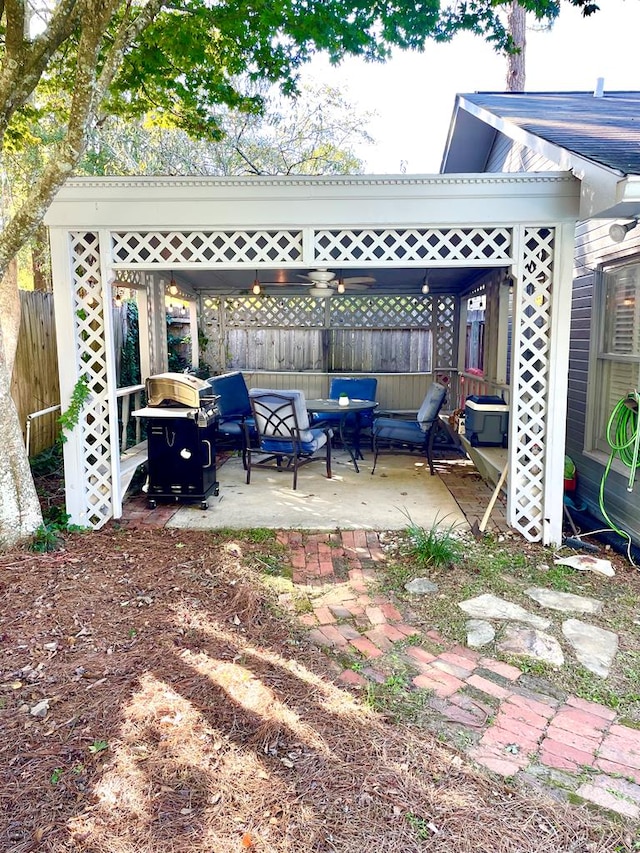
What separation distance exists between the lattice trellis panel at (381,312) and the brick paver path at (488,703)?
6160 millimetres

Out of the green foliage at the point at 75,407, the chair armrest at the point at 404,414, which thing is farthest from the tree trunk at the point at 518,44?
the green foliage at the point at 75,407

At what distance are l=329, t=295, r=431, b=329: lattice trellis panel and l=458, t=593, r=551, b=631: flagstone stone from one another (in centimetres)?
625

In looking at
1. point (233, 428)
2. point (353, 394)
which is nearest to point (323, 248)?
point (233, 428)

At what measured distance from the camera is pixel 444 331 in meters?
8.90

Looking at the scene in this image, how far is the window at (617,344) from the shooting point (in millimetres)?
4277

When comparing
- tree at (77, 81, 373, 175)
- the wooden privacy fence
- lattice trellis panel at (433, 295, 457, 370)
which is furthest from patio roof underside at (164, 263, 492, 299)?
tree at (77, 81, 373, 175)

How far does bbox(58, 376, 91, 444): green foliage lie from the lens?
14.0ft

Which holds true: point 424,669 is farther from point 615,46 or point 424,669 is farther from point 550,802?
point 615,46

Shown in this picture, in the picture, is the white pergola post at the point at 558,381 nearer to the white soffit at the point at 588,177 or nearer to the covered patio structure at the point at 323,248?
the covered patio structure at the point at 323,248

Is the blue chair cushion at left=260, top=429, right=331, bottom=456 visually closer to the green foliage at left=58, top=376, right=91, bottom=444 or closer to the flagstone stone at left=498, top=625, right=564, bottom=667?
the green foliage at left=58, top=376, right=91, bottom=444

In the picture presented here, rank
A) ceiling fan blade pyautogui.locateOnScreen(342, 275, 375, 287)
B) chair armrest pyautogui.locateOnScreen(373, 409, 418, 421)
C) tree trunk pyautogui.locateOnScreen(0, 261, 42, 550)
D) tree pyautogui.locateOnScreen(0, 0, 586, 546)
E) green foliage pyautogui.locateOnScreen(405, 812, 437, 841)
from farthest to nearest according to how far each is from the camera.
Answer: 1. chair armrest pyautogui.locateOnScreen(373, 409, 418, 421)
2. ceiling fan blade pyautogui.locateOnScreen(342, 275, 375, 287)
3. tree trunk pyautogui.locateOnScreen(0, 261, 42, 550)
4. tree pyautogui.locateOnScreen(0, 0, 586, 546)
5. green foliage pyautogui.locateOnScreen(405, 812, 437, 841)

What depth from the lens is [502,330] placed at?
21.4 ft

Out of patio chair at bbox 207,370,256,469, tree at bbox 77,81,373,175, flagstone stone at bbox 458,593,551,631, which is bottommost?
flagstone stone at bbox 458,593,551,631

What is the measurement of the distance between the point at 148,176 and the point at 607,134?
3448 mm
